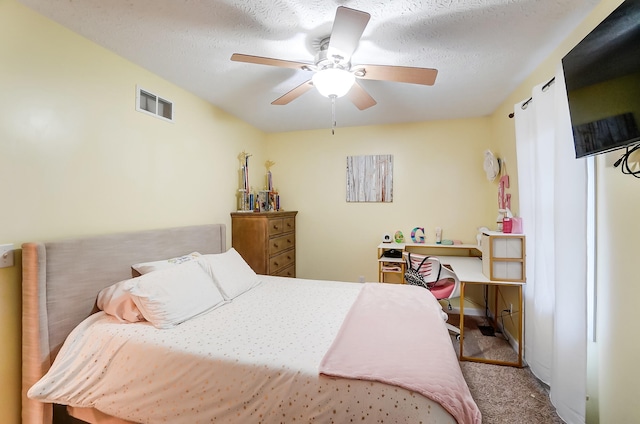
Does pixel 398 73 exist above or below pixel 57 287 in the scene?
above

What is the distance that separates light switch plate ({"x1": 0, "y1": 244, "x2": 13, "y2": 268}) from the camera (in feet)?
4.51

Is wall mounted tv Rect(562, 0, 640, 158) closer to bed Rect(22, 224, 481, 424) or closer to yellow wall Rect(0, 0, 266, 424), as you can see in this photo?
bed Rect(22, 224, 481, 424)

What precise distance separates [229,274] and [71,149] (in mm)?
1334

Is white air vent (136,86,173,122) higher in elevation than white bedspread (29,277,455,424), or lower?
higher

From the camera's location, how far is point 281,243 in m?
3.44

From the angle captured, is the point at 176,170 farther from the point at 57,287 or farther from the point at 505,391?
the point at 505,391

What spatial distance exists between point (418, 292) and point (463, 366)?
841mm

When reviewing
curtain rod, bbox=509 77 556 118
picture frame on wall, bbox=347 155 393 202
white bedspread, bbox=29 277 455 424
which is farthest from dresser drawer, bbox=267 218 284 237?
curtain rod, bbox=509 77 556 118

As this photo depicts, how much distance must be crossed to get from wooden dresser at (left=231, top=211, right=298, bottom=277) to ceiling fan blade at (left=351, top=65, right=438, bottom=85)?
191cm

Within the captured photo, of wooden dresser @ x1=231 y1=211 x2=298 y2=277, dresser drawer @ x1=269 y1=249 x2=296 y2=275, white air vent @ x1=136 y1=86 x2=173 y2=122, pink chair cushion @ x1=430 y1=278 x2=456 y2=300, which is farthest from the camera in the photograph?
dresser drawer @ x1=269 y1=249 x2=296 y2=275

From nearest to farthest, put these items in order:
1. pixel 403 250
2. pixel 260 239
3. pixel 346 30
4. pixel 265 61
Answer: pixel 346 30
pixel 265 61
pixel 260 239
pixel 403 250

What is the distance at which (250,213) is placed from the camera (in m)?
3.16

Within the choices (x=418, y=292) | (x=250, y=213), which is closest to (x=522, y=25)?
(x=418, y=292)

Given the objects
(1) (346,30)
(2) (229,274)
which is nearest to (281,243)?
(2) (229,274)
